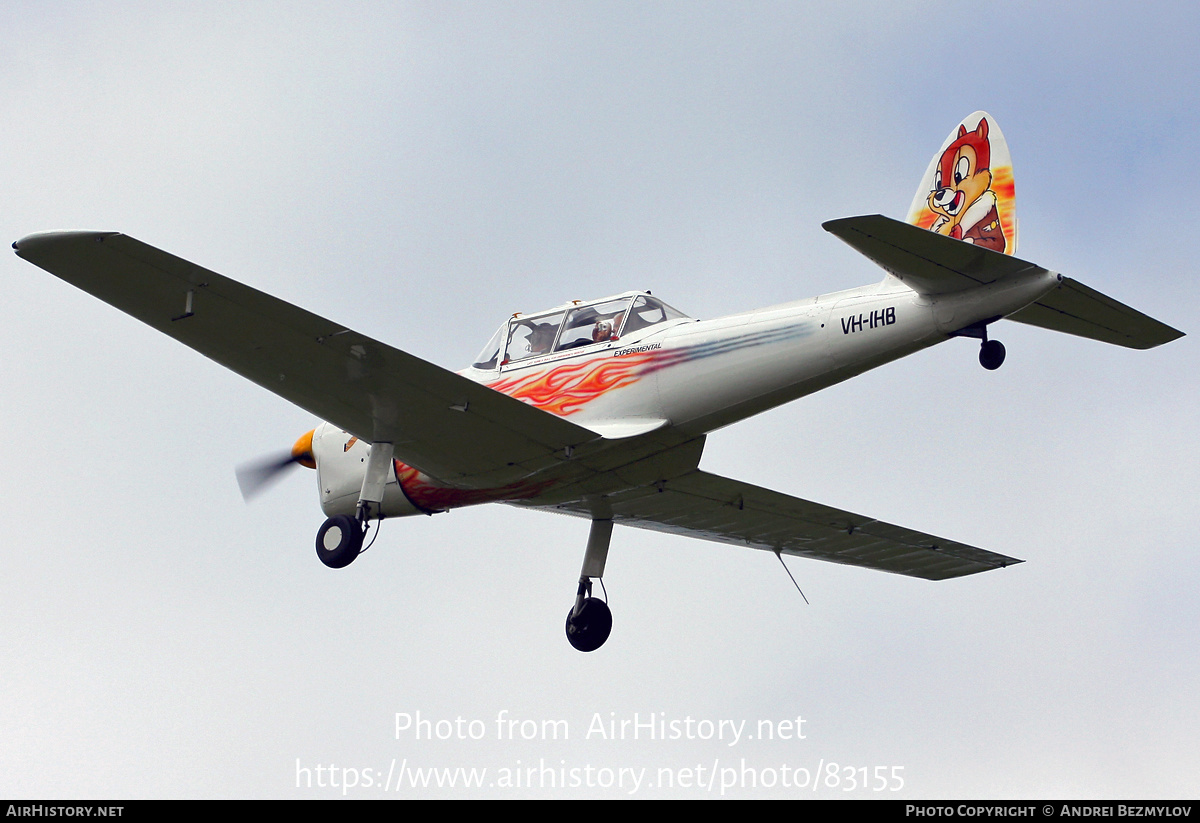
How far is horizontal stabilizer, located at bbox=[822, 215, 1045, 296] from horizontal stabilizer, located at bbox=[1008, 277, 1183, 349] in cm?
34

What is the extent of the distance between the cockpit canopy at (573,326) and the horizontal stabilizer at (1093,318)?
12.1ft

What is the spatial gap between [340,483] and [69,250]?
472 centimetres

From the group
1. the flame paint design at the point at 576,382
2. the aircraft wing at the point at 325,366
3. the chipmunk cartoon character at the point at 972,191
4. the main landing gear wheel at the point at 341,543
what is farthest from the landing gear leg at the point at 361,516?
the chipmunk cartoon character at the point at 972,191

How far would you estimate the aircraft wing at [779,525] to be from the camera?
1659 cm

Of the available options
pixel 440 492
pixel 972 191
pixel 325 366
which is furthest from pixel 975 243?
pixel 440 492

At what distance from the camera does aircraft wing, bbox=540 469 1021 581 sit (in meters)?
16.6

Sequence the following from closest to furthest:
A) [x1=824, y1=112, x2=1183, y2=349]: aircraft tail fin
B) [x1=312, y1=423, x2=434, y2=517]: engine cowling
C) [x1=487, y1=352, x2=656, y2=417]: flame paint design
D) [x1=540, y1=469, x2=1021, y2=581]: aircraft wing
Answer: [x1=824, y1=112, x2=1183, y2=349]: aircraft tail fin → [x1=487, y1=352, x2=656, y2=417]: flame paint design → [x1=312, y1=423, x2=434, y2=517]: engine cowling → [x1=540, y1=469, x2=1021, y2=581]: aircraft wing

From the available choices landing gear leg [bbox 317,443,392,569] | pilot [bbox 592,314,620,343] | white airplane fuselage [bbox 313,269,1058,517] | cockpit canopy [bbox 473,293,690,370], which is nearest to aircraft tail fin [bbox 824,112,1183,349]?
white airplane fuselage [bbox 313,269,1058,517]

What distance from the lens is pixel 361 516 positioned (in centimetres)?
1480

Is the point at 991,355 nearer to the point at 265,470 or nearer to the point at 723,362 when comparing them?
the point at 723,362

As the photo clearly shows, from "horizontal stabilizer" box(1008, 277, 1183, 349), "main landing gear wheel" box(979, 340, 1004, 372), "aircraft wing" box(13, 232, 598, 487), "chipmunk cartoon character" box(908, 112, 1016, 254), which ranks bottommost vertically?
"aircraft wing" box(13, 232, 598, 487)

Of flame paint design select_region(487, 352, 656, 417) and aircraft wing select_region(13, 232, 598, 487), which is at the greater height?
flame paint design select_region(487, 352, 656, 417)

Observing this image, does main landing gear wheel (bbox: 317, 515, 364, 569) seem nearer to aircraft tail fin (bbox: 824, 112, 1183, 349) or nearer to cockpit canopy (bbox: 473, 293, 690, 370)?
cockpit canopy (bbox: 473, 293, 690, 370)

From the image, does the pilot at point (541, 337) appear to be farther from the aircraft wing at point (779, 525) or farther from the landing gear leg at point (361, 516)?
the aircraft wing at point (779, 525)
